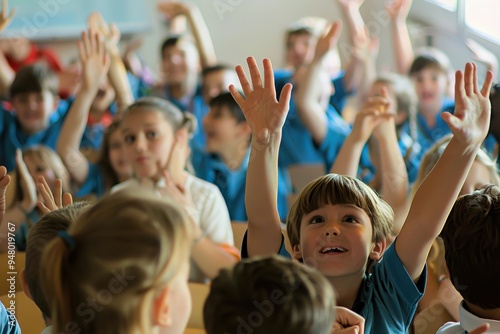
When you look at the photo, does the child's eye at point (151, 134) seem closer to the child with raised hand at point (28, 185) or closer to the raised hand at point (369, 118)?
the child with raised hand at point (28, 185)

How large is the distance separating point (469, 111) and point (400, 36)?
3499 mm

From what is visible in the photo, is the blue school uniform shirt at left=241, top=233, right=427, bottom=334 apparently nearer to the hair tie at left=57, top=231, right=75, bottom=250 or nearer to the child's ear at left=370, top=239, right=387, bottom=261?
the child's ear at left=370, top=239, right=387, bottom=261

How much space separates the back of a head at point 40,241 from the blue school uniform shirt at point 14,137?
247cm

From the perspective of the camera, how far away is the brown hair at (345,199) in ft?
4.72

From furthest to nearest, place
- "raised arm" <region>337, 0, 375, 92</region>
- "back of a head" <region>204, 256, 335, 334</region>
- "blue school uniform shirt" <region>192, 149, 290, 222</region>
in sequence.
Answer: "raised arm" <region>337, 0, 375, 92</region>, "blue school uniform shirt" <region>192, 149, 290, 222</region>, "back of a head" <region>204, 256, 335, 334</region>

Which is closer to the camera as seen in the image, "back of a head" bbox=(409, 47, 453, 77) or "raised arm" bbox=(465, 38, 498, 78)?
"back of a head" bbox=(409, 47, 453, 77)

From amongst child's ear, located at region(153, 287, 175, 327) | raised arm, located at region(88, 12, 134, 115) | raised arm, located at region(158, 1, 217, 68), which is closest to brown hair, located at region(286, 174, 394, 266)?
child's ear, located at region(153, 287, 175, 327)

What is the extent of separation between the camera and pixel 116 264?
95 cm

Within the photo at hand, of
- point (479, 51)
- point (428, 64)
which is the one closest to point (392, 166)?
point (428, 64)

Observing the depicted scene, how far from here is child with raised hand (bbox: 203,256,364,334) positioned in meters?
0.94

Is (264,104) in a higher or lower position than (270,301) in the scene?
higher

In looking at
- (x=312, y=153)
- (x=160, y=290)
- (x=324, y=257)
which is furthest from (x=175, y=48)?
(x=160, y=290)

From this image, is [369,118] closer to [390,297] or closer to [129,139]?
[390,297]

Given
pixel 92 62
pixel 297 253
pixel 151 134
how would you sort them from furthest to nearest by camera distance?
pixel 92 62 → pixel 151 134 → pixel 297 253
